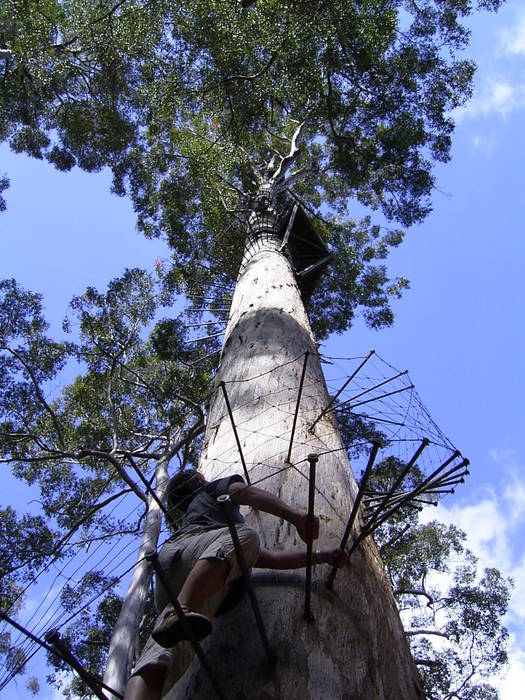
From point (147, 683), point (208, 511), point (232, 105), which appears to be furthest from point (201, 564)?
point (232, 105)

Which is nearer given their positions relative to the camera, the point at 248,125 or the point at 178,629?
the point at 178,629

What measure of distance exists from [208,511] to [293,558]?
41 centimetres

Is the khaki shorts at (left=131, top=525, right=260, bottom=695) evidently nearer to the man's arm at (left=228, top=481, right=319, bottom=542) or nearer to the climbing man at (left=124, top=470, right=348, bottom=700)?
the climbing man at (left=124, top=470, right=348, bottom=700)

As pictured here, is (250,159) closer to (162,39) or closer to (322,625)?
(162,39)

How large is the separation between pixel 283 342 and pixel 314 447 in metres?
1.11

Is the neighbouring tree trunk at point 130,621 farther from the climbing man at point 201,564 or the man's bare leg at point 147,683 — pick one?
the man's bare leg at point 147,683

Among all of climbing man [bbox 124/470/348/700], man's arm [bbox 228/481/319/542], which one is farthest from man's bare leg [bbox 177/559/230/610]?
man's arm [bbox 228/481/319/542]

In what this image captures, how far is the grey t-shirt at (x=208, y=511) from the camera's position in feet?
6.79

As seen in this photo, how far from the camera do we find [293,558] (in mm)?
1855

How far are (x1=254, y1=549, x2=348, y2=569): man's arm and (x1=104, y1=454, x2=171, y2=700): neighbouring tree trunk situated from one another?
3821mm

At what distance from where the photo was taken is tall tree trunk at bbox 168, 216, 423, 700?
157 centimetres

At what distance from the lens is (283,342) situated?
365 centimetres

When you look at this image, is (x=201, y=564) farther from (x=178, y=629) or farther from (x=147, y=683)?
(x=147, y=683)

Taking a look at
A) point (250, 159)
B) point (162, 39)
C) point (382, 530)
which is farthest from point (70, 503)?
point (162, 39)
